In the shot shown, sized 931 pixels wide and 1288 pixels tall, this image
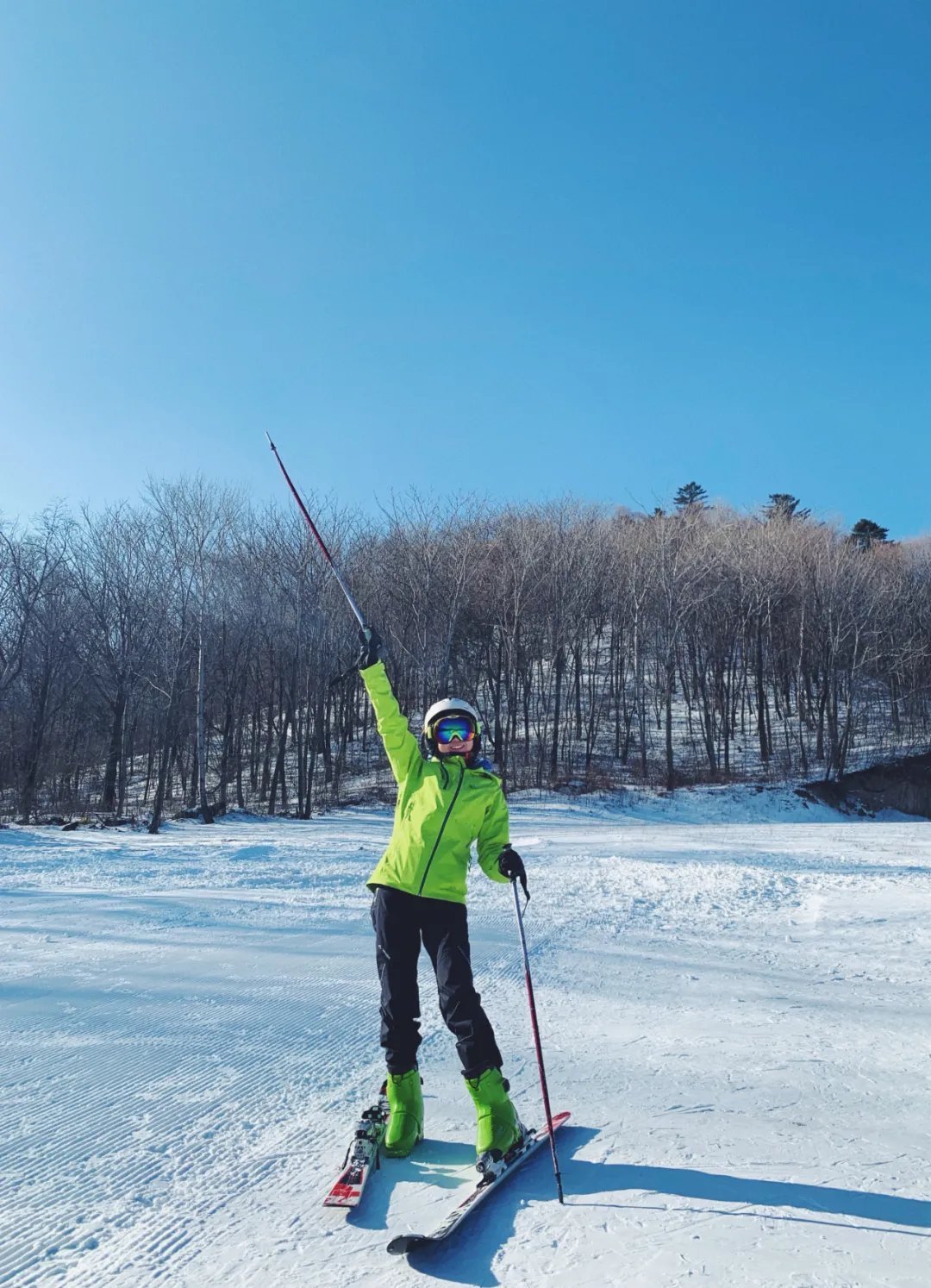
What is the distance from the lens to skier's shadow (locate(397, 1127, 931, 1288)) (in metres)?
2.76

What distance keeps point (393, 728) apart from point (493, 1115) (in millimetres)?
1712

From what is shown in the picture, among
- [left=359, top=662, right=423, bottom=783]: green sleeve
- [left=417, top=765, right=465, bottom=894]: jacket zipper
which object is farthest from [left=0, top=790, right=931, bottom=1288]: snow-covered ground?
[left=359, top=662, right=423, bottom=783]: green sleeve

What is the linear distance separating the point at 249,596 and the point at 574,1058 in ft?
88.4

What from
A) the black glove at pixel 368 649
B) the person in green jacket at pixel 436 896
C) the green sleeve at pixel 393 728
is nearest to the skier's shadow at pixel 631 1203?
the person in green jacket at pixel 436 896

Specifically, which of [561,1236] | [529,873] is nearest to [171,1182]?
[561,1236]

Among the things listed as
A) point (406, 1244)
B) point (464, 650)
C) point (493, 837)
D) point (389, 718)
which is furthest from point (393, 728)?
point (464, 650)

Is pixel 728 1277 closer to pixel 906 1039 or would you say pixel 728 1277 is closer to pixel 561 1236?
pixel 561 1236

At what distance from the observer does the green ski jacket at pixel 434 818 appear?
146 inches

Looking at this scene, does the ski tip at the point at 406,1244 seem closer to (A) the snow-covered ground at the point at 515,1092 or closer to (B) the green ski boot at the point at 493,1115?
(A) the snow-covered ground at the point at 515,1092

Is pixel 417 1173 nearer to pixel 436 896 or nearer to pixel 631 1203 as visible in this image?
pixel 631 1203

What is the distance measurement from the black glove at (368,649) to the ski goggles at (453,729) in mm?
450

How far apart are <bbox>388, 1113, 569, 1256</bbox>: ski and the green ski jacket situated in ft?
3.38

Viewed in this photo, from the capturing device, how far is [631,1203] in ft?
10.1

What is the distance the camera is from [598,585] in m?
37.8
